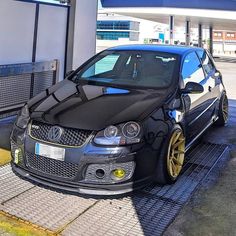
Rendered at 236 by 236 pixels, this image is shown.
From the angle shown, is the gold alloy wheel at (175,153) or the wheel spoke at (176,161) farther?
the wheel spoke at (176,161)

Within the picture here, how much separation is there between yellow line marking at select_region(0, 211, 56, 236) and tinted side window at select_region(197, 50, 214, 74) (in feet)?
11.4

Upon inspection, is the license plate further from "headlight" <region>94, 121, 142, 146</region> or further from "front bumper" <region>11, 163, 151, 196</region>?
"headlight" <region>94, 121, 142, 146</region>

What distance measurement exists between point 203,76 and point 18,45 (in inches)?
120

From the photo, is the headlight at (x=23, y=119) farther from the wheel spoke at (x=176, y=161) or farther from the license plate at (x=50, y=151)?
the wheel spoke at (x=176, y=161)

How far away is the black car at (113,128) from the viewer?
3254 millimetres

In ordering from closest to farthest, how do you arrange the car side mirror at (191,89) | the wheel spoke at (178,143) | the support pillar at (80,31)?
1. the wheel spoke at (178,143)
2. the car side mirror at (191,89)
3. the support pillar at (80,31)

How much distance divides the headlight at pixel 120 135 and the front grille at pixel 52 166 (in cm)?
33

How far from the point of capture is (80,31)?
7.35 metres

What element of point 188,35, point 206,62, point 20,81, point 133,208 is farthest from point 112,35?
point 133,208

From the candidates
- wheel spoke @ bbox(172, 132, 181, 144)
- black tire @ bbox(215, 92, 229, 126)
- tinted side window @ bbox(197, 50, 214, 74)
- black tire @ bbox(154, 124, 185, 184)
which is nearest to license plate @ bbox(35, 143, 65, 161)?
black tire @ bbox(154, 124, 185, 184)

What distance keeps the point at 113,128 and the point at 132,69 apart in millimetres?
1499

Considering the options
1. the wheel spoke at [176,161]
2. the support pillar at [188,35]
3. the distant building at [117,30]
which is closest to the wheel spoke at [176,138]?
the wheel spoke at [176,161]

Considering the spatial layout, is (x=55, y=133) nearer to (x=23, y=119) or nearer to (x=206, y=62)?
(x=23, y=119)

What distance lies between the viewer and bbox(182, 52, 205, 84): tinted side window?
453 centimetres
